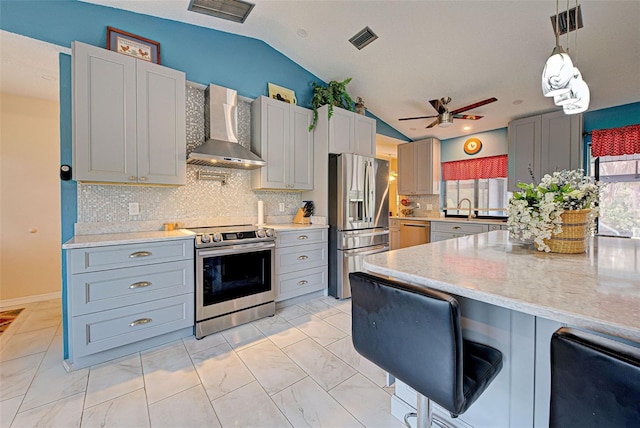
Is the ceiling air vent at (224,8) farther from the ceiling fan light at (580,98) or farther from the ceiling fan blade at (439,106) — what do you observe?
the ceiling fan light at (580,98)

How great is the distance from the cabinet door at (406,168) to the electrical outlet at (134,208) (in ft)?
15.2

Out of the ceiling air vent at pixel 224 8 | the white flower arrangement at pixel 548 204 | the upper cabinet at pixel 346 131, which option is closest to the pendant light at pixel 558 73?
the white flower arrangement at pixel 548 204

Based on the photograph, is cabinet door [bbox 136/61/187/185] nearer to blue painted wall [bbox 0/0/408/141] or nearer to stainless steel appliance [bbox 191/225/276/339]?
blue painted wall [bbox 0/0/408/141]

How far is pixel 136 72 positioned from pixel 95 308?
195 centimetres

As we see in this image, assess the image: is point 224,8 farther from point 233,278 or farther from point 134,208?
point 233,278

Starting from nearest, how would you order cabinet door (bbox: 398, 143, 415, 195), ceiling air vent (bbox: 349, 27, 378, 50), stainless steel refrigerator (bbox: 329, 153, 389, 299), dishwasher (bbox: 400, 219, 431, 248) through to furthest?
ceiling air vent (bbox: 349, 27, 378, 50)
stainless steel refrigerator (bbox: 329, 153, 389, 299)
dishwasher (bbox: 400, 219, 431, 248)
cabinet door (bbox: 398, 143, 415, 195)

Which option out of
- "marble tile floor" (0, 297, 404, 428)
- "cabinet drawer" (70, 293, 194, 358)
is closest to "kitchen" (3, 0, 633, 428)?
"cabinet drawer" (70, 293, 194, 358)

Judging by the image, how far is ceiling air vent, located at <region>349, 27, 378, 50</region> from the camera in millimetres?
2935

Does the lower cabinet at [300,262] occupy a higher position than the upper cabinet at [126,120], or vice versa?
the upper cabinet at [126,120]

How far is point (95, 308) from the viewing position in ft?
6.25

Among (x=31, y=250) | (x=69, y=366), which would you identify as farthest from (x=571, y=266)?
(x=31, y=250)

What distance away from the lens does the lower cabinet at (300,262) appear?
2.95 m

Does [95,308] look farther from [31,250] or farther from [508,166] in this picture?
[508,166]

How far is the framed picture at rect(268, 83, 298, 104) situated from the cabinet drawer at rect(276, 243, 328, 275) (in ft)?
6.33
